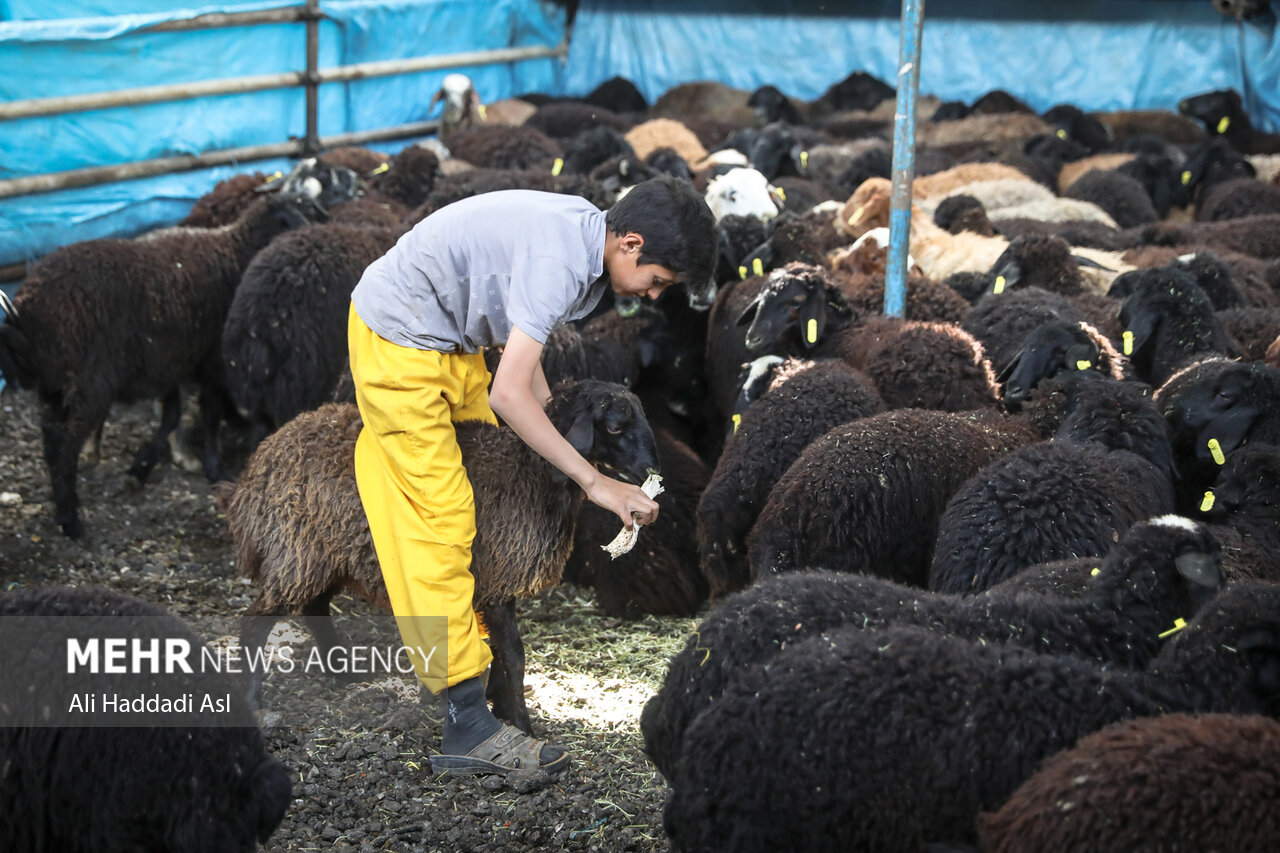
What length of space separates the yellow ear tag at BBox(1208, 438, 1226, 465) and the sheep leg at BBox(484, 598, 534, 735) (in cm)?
285

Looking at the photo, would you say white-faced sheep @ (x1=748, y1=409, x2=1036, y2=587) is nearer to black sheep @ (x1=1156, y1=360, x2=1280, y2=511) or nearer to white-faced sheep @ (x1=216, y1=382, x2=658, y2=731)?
white-faced sheep @ (x1=216, y1=382, x2=658, y2=731)

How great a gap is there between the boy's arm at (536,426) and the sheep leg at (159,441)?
13.0 ft

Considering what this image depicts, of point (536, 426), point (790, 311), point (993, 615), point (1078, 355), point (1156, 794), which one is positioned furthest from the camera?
point (790, 311)

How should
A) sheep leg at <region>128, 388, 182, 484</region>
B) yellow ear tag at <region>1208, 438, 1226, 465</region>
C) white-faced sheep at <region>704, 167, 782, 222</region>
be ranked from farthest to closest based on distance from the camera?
white-faced sheep at <region>704, 167, 782, 222</region> < sheep leg at <region>128, 388, 182, 484</region> < yellow ear tag at <region>1208, 438, 1226, 465</region>

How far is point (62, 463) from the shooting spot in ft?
18.9

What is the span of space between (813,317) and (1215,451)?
2026 mm

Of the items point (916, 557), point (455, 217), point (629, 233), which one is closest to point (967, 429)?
point (916, 557)

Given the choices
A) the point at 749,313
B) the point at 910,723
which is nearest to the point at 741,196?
the point at 749,313

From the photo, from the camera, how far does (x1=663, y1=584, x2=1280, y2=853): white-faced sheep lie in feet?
8.14

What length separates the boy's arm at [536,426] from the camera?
3328 mm

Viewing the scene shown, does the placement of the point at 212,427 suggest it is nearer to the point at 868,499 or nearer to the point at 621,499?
the point at 621,499

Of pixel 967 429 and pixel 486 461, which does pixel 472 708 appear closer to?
pixel 486 461

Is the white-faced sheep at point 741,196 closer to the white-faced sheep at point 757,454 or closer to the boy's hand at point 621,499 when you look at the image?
the white-faced sheep at point 757,454

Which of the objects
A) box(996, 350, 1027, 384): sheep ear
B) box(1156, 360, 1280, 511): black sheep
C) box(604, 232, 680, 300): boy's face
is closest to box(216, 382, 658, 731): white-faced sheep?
box(604, 232, 680, 300): boy's face
